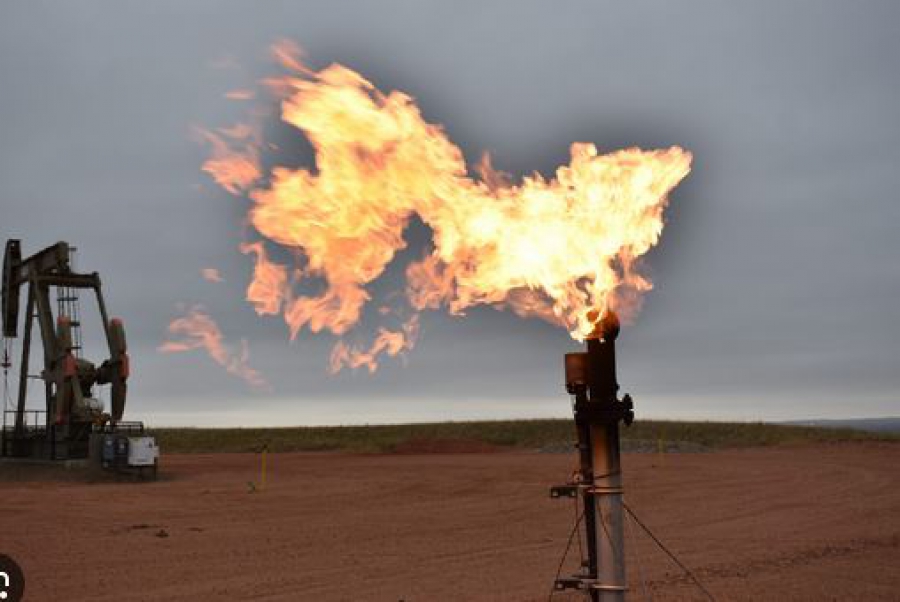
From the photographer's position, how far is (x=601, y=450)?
8375 millimetres

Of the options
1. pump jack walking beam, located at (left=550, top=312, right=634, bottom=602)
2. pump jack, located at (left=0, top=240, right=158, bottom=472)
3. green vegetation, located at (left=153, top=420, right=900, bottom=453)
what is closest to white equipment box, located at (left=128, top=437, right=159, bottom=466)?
pump jack, located at (left=0, top=240, right=158, bottom=472)

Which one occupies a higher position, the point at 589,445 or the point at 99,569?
the point at 589,445

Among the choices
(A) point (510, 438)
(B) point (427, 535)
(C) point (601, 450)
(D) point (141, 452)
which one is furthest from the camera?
(A) point (510, 438)

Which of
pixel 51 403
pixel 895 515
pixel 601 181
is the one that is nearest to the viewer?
pixel 601 181

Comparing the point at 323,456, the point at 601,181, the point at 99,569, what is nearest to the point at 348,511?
the point at 99,569

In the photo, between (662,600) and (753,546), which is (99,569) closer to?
(662,600)

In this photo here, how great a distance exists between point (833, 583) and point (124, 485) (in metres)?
27.3

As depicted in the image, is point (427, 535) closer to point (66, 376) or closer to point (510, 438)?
point (66, 376)

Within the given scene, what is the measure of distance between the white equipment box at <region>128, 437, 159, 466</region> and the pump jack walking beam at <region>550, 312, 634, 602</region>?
31.4 meters

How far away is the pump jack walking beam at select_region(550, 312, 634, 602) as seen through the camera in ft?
27.4

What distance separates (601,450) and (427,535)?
44.1 feet

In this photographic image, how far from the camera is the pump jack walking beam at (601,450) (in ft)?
27.4

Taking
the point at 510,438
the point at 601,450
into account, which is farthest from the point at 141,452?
the point at 510,438

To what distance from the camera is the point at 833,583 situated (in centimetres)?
1473
